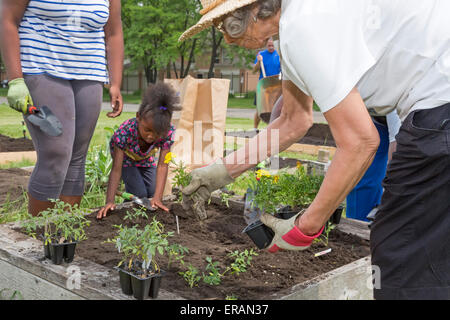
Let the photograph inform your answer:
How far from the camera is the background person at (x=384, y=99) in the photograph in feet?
4.89

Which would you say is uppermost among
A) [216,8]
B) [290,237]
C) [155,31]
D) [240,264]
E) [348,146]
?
[155,31]

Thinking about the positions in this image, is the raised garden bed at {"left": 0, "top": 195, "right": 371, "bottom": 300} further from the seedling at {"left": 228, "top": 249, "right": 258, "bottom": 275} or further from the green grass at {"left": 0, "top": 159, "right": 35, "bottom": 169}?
the green grass at {"left": 0, "top": 159, "right": 35, "bottom": 169}

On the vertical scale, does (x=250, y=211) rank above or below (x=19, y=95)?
below

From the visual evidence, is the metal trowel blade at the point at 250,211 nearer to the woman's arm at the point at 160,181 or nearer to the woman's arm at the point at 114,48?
the woman's arm at the point at 160,181

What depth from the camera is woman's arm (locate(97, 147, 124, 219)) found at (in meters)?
3.18

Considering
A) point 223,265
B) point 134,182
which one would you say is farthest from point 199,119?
point 223,265

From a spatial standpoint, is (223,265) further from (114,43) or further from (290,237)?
(114,43)

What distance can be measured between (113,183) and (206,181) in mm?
1128

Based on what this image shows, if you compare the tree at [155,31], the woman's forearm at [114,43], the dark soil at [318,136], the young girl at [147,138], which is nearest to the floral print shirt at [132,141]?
the young girl at [147,138]

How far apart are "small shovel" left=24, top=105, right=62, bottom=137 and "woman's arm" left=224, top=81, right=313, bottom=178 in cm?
96

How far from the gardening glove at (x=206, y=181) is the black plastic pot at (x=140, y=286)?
2.42 ft

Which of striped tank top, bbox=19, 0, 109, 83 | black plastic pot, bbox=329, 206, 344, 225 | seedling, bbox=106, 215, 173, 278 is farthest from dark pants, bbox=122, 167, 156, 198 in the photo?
seedling, bbox=106, 215, 173, 278

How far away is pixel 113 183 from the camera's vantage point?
11.1ft

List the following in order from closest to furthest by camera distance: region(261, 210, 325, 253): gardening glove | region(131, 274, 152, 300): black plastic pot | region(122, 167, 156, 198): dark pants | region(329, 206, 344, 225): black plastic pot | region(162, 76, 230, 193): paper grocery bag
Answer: region(261, 210, 325, 253): gardening glove → region(131, 274, 152, 300): black plastic pot → region(329, 206, 344, 225): black plastic pot → region(122, 167, 156, 198): dark pants → region(162, 76, 230, 193): paper grocery bag
